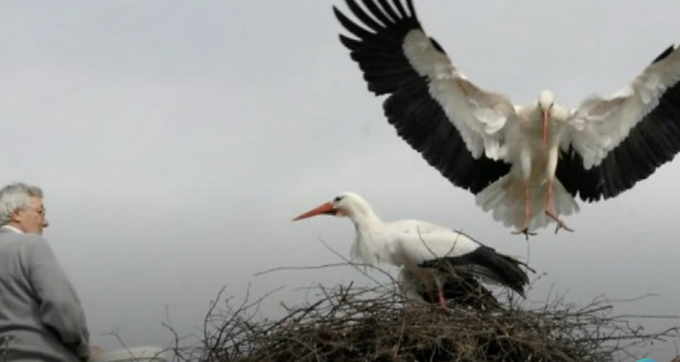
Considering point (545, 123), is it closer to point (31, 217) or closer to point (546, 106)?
point (546, 106)

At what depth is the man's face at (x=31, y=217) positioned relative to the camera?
4.05m

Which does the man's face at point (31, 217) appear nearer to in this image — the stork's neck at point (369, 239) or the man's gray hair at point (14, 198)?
the man's gray hair at point (14, 198)

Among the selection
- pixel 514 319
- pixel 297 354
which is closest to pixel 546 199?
pixel 514 319

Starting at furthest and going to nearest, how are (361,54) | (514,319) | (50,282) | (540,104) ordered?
(361,54) < (540,104) < (514,319) < (50,282)

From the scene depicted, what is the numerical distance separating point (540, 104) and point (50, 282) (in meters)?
3.30

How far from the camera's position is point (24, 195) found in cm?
406

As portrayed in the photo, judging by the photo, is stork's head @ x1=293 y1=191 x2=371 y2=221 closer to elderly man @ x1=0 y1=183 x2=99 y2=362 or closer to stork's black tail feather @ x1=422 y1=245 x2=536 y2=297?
stork's black tail feather @ x1=422 y1=245 x2=536 y2=297

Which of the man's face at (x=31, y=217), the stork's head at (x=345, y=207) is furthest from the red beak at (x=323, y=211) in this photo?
the man's face at (x=31, y=217)

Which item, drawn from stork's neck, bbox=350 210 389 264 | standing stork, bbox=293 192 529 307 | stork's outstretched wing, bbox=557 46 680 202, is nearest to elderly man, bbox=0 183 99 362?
standing stork, bbox=293 192 529 307

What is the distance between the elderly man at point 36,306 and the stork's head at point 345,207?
2296 millimetres

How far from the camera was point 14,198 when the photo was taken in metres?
4.05

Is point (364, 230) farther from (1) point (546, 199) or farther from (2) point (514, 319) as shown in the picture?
(2) point (514, 319)

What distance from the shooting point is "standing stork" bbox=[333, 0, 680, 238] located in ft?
22.1

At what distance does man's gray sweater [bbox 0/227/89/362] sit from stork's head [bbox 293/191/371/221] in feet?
7.60
